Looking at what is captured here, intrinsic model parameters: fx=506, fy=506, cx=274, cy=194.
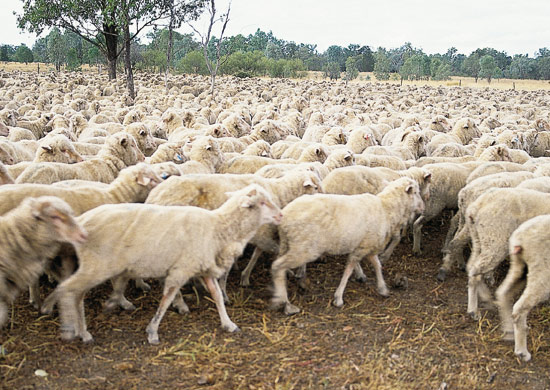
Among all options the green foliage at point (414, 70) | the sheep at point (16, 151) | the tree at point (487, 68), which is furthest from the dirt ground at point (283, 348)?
the tree at point (487, 68)

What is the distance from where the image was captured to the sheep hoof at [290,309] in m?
5.35

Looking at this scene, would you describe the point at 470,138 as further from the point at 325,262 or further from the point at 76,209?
the point at 76,209

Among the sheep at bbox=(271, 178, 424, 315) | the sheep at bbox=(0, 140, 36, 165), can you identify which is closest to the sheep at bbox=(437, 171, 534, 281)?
the sheep at bbox=(271, 178, 424, 315)

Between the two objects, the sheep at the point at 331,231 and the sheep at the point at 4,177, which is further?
the sheep at the point at 4,177

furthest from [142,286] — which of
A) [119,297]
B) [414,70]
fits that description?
[414,70]

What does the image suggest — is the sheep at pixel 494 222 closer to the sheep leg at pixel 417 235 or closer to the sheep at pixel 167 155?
the sheep leg at pixel 417 235

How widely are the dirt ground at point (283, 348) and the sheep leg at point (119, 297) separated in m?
0.10

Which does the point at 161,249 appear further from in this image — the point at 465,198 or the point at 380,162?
the point at 380,162

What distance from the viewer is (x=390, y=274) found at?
6.64 m

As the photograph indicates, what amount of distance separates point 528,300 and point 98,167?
18.4 ft

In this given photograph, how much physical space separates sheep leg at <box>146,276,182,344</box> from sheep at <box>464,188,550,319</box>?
3.21 metres

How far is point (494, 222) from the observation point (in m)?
5.44

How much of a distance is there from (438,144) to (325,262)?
18.5 feet

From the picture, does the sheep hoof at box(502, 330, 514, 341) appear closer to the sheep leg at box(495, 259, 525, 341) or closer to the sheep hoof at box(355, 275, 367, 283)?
the sheep leg at box(495, 259, 525, 341)
